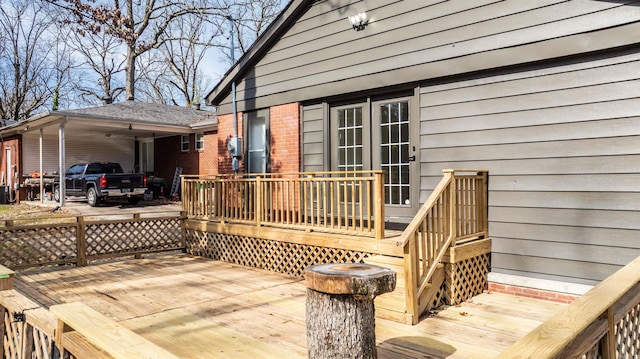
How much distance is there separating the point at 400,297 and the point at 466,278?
45.9 inches

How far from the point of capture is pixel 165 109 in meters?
19.7

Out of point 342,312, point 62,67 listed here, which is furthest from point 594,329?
point 62,67

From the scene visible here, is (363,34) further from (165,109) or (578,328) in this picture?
(165,109)

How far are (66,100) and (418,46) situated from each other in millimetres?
35539

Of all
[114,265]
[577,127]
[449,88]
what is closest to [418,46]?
[449,88]

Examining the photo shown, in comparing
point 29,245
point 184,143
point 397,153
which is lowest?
point 29,245

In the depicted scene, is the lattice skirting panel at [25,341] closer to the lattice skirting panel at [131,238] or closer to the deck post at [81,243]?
the deck post at [81,243]

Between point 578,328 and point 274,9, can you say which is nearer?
point 578,328

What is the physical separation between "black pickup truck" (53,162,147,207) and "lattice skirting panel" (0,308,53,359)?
12.7 m

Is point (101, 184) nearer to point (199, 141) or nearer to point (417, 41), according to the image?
point (199, 141)

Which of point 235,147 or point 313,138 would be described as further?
point 235,147

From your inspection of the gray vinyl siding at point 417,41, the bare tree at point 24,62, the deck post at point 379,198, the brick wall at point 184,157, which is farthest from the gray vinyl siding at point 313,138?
the bare tree at point 24,62

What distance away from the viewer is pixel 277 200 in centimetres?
711

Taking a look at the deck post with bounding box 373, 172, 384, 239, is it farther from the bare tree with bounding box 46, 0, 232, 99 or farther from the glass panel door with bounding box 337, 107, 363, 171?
the bare tree with bounding box 46, 0, 232, 99
